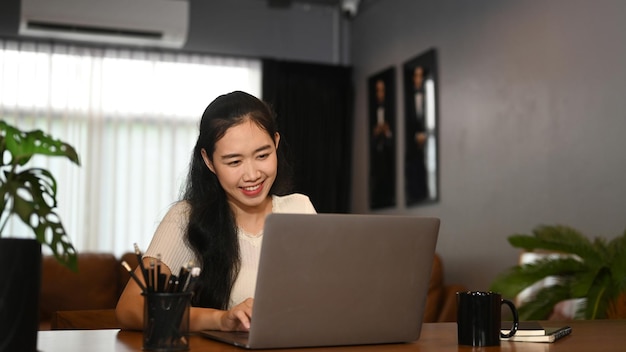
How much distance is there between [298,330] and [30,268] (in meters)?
0.46

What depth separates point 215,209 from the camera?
81.7 inches

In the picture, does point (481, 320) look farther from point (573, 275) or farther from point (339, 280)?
point (573, 275)

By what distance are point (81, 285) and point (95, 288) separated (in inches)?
3.4

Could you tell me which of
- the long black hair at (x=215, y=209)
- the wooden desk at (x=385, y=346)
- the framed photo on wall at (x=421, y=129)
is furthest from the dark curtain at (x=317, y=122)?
the wooden desk at (x=385, y=346)

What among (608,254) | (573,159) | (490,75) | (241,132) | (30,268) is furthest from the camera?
(490,75)

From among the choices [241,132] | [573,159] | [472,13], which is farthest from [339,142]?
[241,132]

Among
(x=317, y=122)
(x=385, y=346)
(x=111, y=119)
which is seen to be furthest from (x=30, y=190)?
(x=317, y=122)

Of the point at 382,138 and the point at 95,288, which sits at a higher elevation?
the point at 382,138

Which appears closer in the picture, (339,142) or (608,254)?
(608,254)

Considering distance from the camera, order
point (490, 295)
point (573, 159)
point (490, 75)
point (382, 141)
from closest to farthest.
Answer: point (490, 295)
point (573, 159)
point (490, 75)
point (382, 141)

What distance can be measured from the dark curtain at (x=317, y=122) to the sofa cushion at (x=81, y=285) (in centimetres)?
169

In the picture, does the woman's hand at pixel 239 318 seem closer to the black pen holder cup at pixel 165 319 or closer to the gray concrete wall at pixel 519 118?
the black pen holder cup at pixel 165 319

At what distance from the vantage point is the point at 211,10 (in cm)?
624

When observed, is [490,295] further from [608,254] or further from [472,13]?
[472,13]
